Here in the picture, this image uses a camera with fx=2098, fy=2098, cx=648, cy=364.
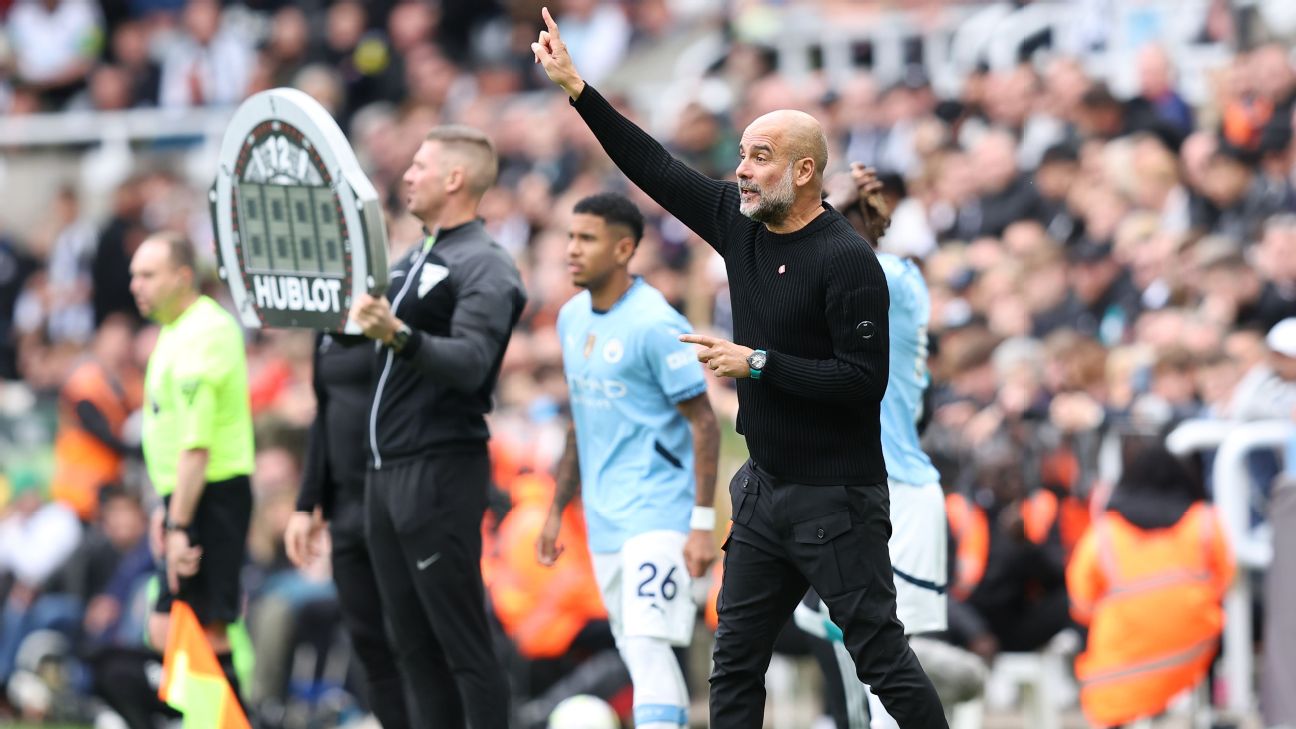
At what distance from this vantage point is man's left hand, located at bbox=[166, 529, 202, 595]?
328 inches

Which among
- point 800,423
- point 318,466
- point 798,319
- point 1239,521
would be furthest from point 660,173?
point 1239,521

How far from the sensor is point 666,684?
25.1 feet

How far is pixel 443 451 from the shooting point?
25.5 feet

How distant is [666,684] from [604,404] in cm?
106

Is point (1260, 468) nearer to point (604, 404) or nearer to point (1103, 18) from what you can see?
point (604, 404)

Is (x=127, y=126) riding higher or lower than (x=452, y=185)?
higher

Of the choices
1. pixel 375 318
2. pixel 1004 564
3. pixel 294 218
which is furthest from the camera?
pixel 1004 564

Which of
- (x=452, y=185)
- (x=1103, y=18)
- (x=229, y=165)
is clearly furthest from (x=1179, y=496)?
(x=1103, y=18)

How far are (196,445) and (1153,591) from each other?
4.12 metres

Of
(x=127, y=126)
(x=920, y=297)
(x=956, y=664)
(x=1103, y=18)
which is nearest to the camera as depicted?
(x=920, y=297)

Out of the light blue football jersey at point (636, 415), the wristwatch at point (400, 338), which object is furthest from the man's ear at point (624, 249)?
the wristwatch at point (400, 338)

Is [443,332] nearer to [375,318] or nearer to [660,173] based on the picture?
[375,318]

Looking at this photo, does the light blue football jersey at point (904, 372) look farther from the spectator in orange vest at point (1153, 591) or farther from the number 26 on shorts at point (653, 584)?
the spectator in orange vest at point (1153, 591)

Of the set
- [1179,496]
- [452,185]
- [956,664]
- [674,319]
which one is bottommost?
[956,664]
